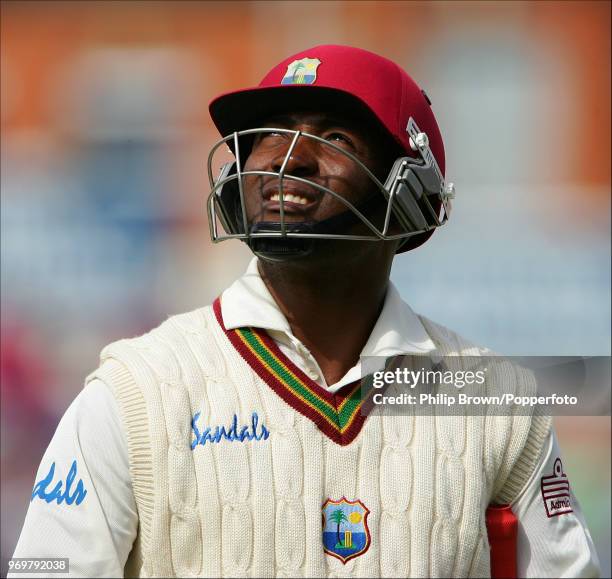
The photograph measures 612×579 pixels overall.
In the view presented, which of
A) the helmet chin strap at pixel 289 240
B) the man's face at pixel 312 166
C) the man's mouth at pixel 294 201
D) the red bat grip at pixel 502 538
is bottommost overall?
the red bat grip at pixel 502 538

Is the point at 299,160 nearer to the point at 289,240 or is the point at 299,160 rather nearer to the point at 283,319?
the point at 289,240

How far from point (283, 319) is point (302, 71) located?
43 cm

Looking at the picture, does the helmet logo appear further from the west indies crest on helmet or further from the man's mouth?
the man's mouth

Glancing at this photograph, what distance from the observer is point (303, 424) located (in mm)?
1636

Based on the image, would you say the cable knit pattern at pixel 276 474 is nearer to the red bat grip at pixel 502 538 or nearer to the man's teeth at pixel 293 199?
the red bat grip at pixel 502 538

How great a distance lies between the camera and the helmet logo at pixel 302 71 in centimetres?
172

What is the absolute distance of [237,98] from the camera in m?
1.79

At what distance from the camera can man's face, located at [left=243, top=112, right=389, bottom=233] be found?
163cm

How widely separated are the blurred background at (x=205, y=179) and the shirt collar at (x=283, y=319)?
1.33m

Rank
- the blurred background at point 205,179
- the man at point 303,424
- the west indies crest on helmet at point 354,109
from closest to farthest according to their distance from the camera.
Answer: the man at point 303,424 < the west indies crest on helmet at point 354,109 < the blurred background at point 205,179

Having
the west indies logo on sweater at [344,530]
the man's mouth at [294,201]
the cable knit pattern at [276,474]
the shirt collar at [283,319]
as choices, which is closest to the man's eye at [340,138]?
the man's mouth at [294,201]

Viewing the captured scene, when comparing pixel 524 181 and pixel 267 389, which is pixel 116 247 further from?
pixel 267 389

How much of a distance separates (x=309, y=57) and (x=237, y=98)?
0.15 m

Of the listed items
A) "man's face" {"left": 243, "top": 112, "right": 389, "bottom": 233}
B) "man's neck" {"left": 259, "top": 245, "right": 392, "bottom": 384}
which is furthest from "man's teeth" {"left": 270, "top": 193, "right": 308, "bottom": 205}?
"man's neck" {"left": 259, "top": 245, "right": 392, "bottom": 384}
